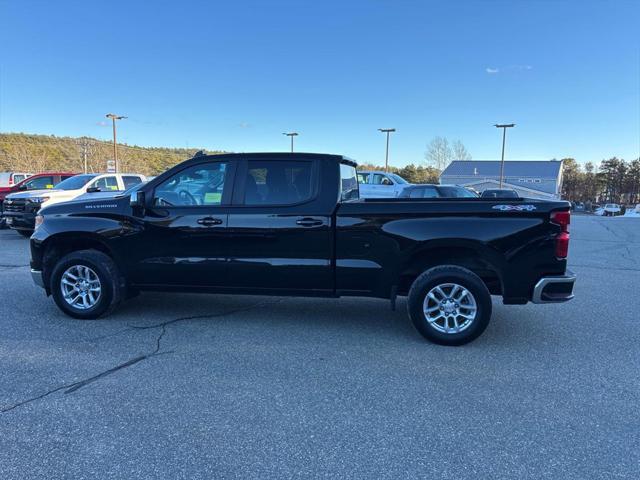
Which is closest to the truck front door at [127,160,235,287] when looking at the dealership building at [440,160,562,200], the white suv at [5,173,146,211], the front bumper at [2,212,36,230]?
the white suv at [5,173,146,211]

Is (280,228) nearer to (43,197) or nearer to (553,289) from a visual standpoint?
(553,289)

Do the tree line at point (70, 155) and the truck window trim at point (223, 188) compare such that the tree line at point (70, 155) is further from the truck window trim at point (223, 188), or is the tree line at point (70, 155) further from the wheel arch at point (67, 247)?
the truck window trim at point (223, 188)

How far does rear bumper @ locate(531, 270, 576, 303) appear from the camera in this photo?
4.31 meters

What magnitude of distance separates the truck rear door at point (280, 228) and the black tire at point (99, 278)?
4.44ft

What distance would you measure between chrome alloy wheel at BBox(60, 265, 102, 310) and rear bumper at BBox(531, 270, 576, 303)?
15.6 feet

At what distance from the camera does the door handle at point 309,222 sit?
4.59 meters

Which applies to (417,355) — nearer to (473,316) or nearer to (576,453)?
(473,316)

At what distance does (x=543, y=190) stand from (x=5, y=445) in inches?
2568

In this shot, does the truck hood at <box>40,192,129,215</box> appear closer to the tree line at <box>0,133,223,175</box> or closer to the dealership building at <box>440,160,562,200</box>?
the tree line at <box>0,133,223,175</box>

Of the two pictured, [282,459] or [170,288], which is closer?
[282,459]

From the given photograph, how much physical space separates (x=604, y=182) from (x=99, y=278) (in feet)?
351

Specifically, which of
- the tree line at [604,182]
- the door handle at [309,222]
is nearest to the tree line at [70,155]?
the door handle at [309,222]

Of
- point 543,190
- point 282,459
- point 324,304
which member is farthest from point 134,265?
point 543,190

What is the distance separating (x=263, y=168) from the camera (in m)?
4.85
